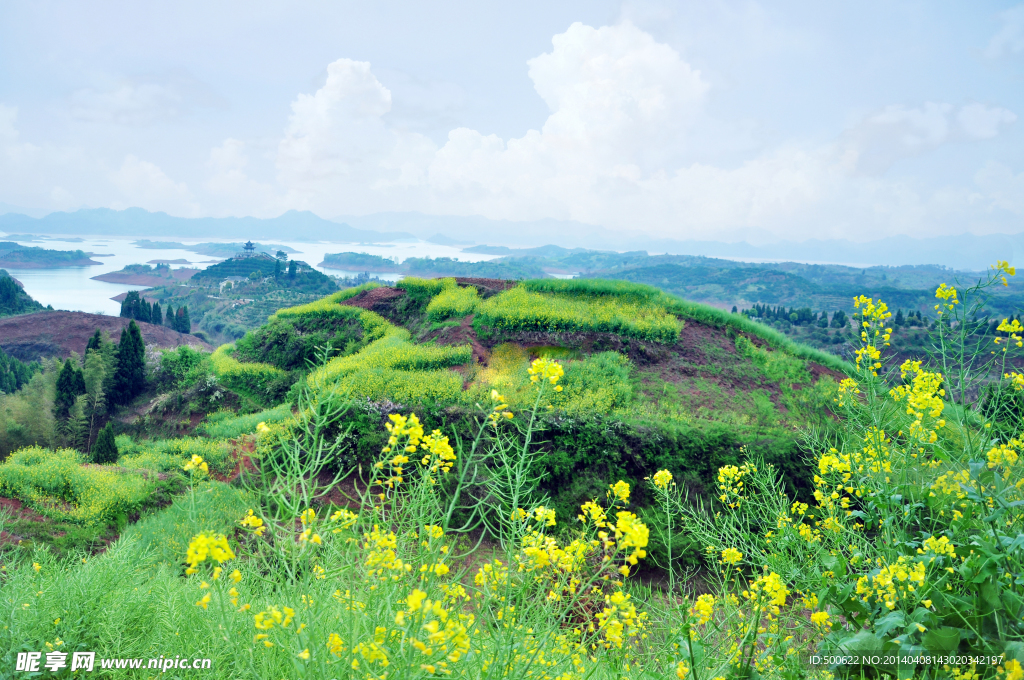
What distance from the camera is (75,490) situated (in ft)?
27.3

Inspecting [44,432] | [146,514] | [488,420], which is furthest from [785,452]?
[44,432]

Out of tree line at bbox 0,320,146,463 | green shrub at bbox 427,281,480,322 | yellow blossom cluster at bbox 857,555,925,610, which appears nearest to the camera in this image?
yellow blossom cluster at bbox 857,555,925,610

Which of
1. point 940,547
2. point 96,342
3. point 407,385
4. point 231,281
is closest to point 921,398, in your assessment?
point 940,547

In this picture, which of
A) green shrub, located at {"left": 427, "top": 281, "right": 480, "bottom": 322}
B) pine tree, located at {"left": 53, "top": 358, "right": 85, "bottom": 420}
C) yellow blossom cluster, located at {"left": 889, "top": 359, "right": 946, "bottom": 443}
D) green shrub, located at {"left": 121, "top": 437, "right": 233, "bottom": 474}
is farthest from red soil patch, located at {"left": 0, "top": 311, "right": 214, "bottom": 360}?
yellow blossom cluster, located at {"left": 889, "top": 359, "right": 946, "bottom": 443}

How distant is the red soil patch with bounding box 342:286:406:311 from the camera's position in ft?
56.6

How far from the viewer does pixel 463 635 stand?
1545 millimetres

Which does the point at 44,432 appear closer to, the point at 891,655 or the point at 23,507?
the point at 23,507

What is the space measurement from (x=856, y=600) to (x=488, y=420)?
8.27 ft

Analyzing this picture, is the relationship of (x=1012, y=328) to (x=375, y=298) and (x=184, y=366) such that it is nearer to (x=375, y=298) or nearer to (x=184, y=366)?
(x=375, y=298)

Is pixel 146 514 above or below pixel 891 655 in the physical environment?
below

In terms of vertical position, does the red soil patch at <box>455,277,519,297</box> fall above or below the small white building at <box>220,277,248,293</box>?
above

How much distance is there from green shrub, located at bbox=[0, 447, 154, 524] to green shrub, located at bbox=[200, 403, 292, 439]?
9.87ft

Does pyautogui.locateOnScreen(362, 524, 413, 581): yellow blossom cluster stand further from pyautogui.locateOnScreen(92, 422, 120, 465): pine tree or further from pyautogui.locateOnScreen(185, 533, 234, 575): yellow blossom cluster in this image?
pyautogui.locateOnScreen(92, 422, 120, 465): pine tree

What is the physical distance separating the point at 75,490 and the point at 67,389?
30.0 ft
